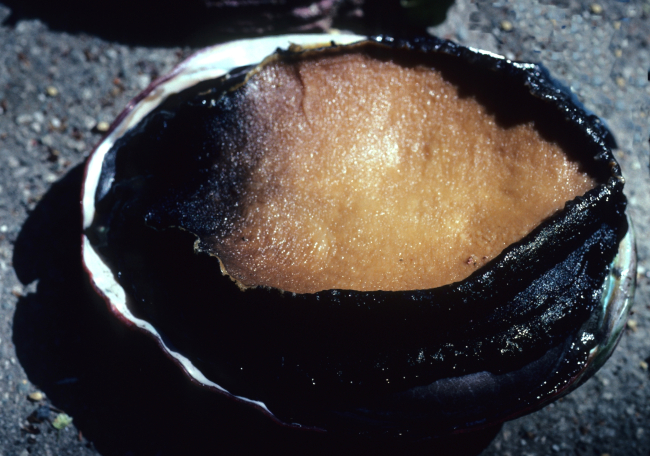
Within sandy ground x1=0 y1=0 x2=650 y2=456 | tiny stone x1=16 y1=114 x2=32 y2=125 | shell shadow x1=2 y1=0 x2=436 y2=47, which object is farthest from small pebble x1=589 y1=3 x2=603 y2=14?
tiny stone x1=16 y1=114 x2=32 y2=125

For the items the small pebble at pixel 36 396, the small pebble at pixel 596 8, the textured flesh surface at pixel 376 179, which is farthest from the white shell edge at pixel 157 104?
the small pebble at pixel 596 8

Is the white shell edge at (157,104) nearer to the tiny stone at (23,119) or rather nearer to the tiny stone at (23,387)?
the tiny stone at (23,387)

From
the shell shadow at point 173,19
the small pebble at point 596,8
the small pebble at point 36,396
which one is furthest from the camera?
the small pebble at point 596,8

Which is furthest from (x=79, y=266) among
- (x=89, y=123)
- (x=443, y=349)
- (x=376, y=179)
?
(x=443, y=349)

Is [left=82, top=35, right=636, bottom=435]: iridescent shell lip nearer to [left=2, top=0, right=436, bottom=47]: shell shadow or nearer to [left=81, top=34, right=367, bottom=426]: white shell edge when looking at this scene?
[left=81, top=34, right=367, bottom=426]: white shell edge

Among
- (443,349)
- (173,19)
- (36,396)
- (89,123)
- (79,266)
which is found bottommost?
(36,396)

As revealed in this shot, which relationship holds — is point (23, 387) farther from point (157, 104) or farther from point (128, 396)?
point (157, 104)
